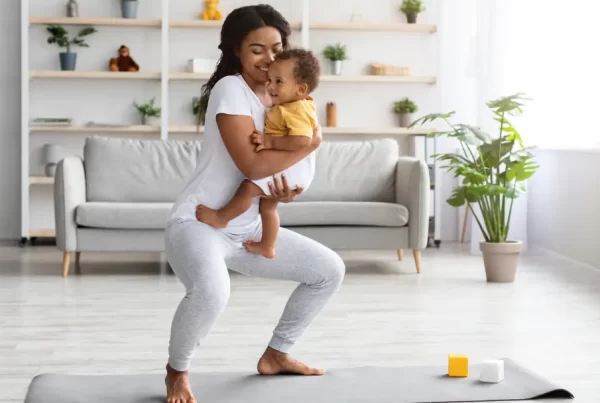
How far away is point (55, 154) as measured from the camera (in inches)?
282

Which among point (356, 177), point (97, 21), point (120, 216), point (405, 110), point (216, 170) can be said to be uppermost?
point (97, 21)

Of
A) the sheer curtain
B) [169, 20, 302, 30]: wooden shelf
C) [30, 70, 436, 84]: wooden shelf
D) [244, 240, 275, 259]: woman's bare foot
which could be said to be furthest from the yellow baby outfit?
[169, 20, 302, 30]: wooden shelf

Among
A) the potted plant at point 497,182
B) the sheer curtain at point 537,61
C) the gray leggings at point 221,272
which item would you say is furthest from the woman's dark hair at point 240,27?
the sheer curtain at point 537,61

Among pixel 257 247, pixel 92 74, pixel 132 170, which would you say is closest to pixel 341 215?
pixel 132 170

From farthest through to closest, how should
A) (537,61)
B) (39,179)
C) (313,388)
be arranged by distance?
(39,179) → (537,61) → (313,388)

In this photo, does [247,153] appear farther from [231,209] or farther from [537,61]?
[537,61]

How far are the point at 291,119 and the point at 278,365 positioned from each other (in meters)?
0.86

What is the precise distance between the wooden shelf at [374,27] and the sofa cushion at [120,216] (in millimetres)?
2501

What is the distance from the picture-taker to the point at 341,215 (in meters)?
5.58

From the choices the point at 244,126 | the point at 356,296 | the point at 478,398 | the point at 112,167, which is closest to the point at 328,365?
the point at 478,398

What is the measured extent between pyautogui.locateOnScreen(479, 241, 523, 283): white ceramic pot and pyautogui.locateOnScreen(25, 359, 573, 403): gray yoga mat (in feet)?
7.15

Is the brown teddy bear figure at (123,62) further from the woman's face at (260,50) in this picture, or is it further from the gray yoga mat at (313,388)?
the woman's face at (260,50)

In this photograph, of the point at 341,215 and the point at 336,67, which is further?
the point at 336,67

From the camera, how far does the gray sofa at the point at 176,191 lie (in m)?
5.47
